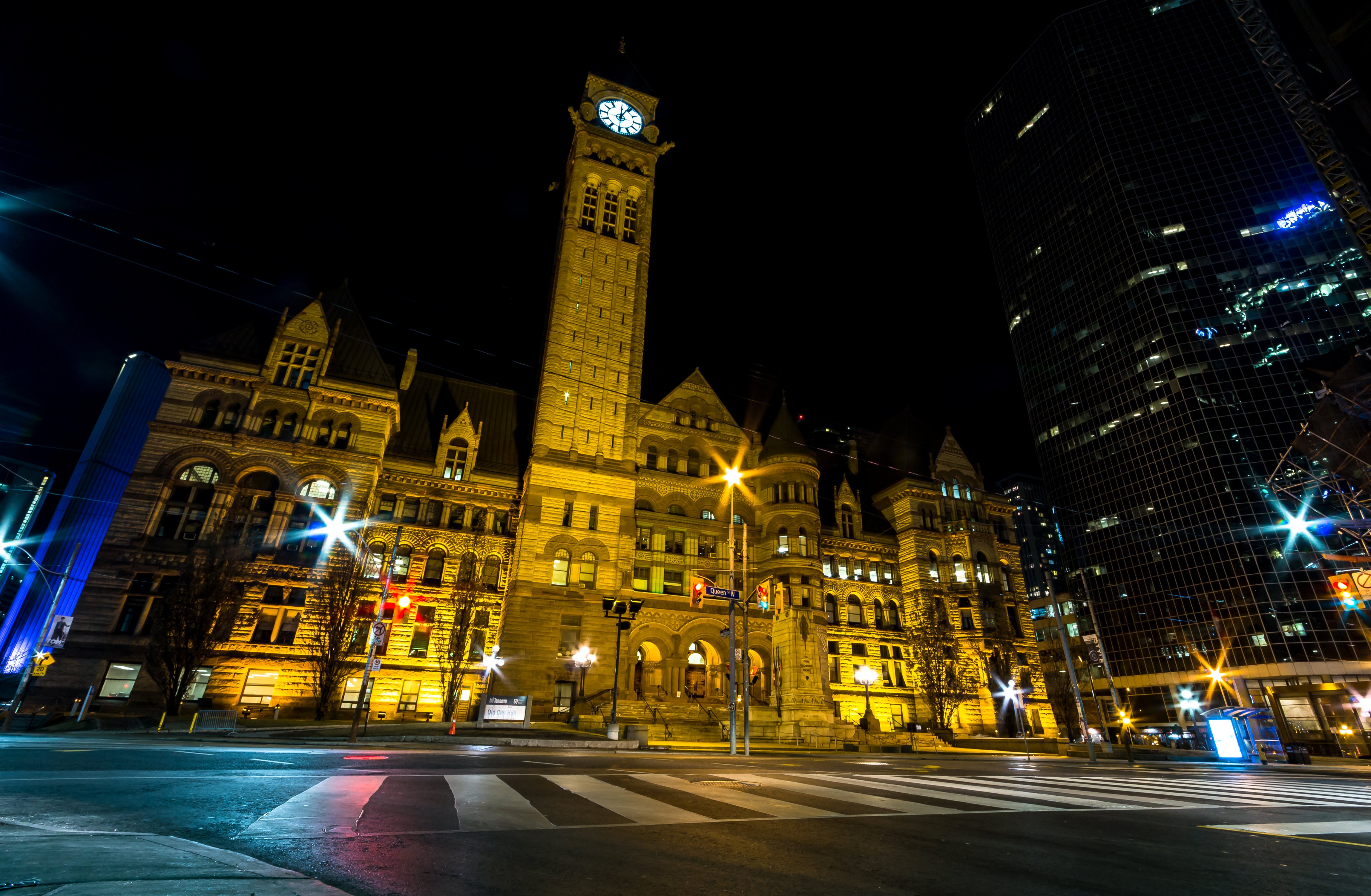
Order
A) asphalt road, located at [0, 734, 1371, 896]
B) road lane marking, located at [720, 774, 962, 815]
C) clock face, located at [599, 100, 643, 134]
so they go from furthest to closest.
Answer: clock face, located at [599, 100, 643, 134] → road lane marking, located at [720, 774, 962, 815] → asphalt road, located at [0, 734, 1371, 896]

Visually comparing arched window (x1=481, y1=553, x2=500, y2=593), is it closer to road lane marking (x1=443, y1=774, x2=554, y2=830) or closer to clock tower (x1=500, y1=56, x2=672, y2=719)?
clock tower (x1=500, y1=56, x2=672, y2=719)

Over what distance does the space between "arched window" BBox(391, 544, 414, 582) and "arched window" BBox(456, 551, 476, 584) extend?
3.14 meters

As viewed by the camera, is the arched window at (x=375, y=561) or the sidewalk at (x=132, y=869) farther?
the arched window at (x=375, y=561)

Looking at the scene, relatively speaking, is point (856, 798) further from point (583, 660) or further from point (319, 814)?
point (583, 660)

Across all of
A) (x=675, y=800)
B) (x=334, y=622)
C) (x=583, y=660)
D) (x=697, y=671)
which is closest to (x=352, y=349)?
(x=334, y=622)

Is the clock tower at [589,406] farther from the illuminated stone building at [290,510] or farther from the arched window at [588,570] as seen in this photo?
the illuminated stone building at [290,510]

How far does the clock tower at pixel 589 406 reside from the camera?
3919cm

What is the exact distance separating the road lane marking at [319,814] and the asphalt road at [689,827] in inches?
1.4

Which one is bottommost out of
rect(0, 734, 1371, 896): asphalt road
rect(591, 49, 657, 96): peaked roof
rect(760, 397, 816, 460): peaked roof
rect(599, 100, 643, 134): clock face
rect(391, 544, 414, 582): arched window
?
rect(0, 734, 1371, 896): asphalt road

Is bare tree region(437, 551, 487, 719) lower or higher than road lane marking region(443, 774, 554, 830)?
higher

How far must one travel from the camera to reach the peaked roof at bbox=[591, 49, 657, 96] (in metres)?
55.5

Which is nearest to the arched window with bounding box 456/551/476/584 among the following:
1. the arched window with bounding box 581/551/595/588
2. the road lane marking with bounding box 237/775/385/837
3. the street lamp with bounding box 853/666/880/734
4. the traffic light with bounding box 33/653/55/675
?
the arched window with bounding box 581/551/595/588

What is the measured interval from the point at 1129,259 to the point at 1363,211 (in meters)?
58.7

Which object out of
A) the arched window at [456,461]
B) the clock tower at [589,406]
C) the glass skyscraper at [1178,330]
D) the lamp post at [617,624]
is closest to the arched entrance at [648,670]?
the clock tower at [589,406]
